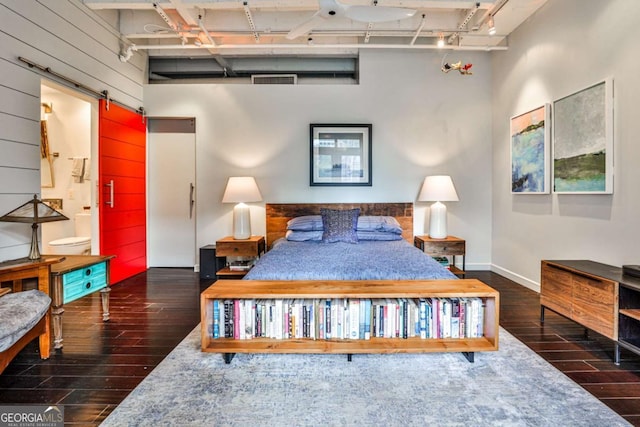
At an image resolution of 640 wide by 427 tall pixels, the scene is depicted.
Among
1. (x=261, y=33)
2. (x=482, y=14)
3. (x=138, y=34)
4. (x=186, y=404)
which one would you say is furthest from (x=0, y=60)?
(x=482, y=14)

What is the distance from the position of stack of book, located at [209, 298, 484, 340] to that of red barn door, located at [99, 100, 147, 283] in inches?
105

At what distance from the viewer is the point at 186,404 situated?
1.72 meters

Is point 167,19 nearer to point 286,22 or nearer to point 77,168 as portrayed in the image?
Answer: point 286,22

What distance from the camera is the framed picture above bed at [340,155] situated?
453cm

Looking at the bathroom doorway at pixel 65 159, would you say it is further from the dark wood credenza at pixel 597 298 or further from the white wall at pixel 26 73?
the dark wood credenza at pixel 597 298

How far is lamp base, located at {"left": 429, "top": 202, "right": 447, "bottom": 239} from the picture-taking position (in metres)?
4.21

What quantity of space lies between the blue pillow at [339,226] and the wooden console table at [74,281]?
2174 millimetres

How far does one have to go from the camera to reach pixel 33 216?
2367 millimetres

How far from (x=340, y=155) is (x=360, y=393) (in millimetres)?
3305

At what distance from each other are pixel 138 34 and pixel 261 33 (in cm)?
156

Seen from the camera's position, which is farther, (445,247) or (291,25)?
(445,247)

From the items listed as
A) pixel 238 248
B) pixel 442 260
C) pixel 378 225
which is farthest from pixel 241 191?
pixel 442 260

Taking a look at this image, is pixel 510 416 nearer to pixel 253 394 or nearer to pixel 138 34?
pixel 253 394

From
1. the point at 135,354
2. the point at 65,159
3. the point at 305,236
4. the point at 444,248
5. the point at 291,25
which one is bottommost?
the point at 135,354
